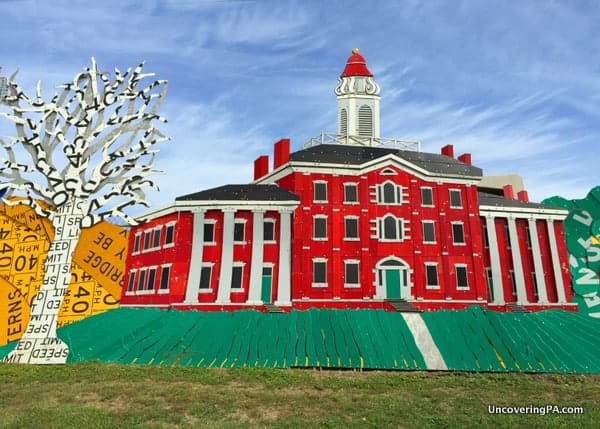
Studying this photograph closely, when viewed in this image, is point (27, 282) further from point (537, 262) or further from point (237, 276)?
point (537, 262)

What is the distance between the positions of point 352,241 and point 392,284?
12.4 feet

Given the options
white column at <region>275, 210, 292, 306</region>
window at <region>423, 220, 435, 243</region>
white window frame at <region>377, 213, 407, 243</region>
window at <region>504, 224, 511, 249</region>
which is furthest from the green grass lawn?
window at <region>504, 224, 511, 249</region>

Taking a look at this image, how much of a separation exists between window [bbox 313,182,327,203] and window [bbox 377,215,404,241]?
13.0 feet

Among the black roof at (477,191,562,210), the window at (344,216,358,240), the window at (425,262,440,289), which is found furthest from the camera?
the black roof at (477,191,562,210)

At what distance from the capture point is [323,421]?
33.2 ft

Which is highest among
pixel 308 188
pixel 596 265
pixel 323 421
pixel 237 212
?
pixel 308 188

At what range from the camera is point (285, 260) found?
2772cm

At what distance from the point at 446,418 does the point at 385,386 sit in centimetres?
343

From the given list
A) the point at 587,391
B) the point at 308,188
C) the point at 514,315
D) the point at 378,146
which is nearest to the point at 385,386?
the point at 587,391

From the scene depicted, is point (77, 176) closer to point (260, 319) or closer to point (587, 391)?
point (260, 319)

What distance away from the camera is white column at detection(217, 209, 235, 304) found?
26.7 m

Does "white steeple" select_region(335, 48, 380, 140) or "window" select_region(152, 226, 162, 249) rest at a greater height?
"white steeple" select_region(335, 48, 380, 140)

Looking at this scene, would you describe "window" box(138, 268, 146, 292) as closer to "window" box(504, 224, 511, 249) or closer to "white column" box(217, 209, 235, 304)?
"white column" box(217, 209, 235, 304)

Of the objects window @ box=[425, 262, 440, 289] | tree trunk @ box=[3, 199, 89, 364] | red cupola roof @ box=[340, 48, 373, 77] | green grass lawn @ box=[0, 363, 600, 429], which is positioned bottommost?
green grass lawn @ box=[0, 363, 600, 429]
